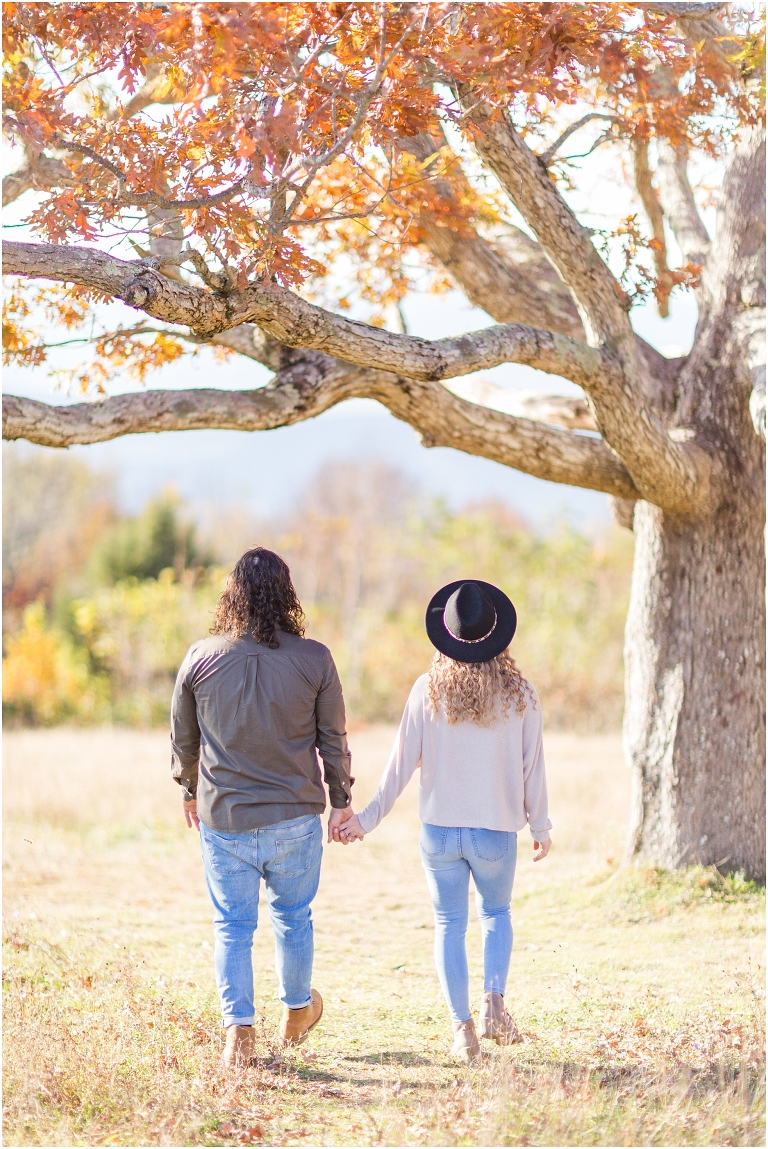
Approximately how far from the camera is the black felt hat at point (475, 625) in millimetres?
3848

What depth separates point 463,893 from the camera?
3842 mm

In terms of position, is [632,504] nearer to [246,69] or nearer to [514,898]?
[514,898]

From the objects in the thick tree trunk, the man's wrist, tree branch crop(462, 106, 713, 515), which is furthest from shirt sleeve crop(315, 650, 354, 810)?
the thick tree trunk

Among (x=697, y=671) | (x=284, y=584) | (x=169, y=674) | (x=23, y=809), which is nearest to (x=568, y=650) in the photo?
(x=169, y=674)

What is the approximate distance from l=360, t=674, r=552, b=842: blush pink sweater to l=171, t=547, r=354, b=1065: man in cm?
26

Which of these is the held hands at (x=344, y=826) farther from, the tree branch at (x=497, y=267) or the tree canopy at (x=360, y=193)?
the tree branch at (x=497, y=267)

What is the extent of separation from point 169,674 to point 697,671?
13457 millimetres

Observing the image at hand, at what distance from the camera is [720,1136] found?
322 centimetres

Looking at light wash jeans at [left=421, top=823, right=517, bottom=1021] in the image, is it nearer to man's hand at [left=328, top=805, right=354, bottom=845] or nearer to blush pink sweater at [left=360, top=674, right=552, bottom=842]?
blush pink sweater at [left=360, top=674, right=552, bottom=842]

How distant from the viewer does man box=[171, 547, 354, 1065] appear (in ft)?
12.1

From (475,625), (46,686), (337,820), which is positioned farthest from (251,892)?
(46,686)

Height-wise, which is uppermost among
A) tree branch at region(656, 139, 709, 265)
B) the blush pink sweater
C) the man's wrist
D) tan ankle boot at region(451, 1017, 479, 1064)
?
tree branch at region(656, 139, 709, 265)

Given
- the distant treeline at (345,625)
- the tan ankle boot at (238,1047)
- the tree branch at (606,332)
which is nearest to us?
the tan ankle boot at (238,1047)

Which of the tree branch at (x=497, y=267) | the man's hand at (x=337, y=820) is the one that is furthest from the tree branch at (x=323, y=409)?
the man's hand at (x=337, y=820)
